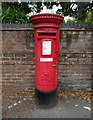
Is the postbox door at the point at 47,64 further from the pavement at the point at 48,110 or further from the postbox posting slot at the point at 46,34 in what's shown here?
the pavement at the point at 48,110

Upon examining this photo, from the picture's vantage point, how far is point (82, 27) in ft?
16.8

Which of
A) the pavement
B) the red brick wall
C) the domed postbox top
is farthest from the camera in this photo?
the red brick wall

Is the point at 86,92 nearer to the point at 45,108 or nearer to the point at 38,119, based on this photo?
the point at 45,108

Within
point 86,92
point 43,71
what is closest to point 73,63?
point 86,92

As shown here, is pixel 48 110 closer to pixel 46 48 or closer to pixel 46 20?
pixel 46 48

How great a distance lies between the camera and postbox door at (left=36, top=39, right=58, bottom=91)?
407cm

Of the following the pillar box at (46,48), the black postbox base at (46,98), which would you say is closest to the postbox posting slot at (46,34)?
the pillar box at (46,48)

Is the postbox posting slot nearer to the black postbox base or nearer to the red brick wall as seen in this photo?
the red brick wall

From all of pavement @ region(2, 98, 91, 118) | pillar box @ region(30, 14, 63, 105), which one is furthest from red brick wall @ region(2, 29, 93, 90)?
pillar box @ region(30, 14, 63, 105)

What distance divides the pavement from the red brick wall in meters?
0.72

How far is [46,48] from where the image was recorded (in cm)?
406

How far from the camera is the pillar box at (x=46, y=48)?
3975mm

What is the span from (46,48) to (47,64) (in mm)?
346

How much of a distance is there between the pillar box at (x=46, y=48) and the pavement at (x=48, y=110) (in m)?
0.40
